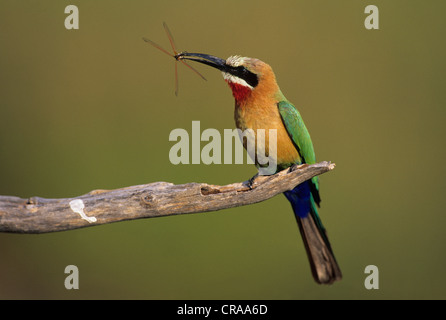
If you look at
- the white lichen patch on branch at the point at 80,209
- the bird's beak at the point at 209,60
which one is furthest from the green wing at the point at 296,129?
the white lichen patch on branch at the point at 80,209

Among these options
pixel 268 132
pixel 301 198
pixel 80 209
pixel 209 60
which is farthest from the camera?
pixel 301 198

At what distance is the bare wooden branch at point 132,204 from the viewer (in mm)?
1946

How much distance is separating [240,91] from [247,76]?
79 millimetres

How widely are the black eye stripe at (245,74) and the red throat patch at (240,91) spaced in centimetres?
4

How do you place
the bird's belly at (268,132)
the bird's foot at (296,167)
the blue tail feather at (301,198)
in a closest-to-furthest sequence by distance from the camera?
the bird's foot at (296,167), the bird's belly at (268,132), the blue tail feather at (301,198)

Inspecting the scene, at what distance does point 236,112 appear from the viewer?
7.54ft

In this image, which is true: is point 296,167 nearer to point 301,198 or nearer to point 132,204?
point 301,198

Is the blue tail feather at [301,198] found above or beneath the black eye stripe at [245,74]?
beneath

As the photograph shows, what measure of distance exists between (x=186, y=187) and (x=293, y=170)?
46 cm

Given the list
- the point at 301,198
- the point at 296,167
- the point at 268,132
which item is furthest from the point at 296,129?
the point at 301,198

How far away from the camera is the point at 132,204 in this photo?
6.45ft

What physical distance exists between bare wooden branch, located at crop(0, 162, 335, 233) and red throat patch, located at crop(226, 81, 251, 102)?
1.53ft

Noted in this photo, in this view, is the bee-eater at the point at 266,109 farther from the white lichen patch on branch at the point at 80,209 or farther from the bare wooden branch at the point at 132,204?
the white lichen patch on branch at the point at 80,209

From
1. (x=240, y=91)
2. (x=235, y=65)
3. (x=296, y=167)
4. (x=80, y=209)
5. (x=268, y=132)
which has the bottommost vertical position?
(x=80, y=209)
